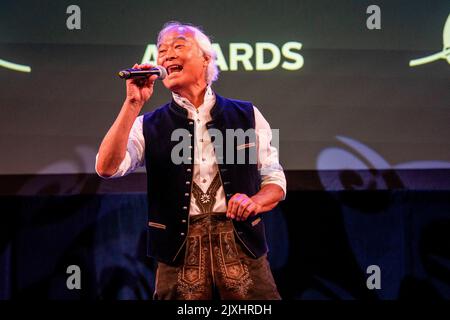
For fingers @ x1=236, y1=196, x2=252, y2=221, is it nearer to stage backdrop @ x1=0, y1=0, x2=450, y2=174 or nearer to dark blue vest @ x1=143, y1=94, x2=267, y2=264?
dark blue vest @ x1=143, y1=94, x2=267, y2=264

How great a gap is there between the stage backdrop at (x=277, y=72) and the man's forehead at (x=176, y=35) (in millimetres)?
1230

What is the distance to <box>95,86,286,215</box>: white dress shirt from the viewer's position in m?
2.14

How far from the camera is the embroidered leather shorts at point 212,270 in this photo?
6.77ft

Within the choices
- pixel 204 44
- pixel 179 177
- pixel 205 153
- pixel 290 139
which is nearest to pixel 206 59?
pixel 204 44

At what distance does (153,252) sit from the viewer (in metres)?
2.14

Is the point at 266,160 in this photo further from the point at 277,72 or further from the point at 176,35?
the point at 277,72

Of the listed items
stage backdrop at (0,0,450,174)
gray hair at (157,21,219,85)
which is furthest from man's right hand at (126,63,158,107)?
stage backdrop at (0,0,450,174)

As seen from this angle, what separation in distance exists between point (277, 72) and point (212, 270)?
1743 millimetres

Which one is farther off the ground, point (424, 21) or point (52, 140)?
point (424, 21)

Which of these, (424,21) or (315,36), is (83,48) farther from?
(424,21)

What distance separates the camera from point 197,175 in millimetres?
2170

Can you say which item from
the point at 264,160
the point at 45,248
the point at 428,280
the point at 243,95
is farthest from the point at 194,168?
the point at 428,280

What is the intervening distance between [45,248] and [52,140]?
0.60 meters

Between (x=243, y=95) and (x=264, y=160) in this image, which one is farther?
(x=243, y=95)
